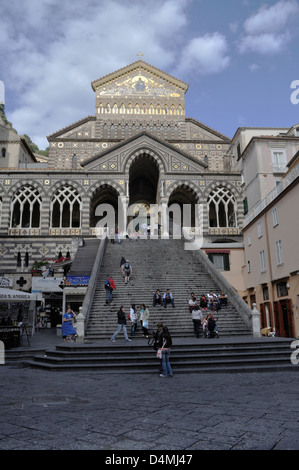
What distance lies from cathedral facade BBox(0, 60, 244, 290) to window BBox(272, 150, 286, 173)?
16.1 feet

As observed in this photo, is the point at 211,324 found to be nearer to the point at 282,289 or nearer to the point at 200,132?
the point at 282,289

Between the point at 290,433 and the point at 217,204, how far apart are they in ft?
107

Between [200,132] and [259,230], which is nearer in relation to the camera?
[259,230]

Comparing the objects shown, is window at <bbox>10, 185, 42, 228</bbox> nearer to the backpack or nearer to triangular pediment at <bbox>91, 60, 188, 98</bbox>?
triangular pediment at <bbox>91, 60, 188, 98</bbox>

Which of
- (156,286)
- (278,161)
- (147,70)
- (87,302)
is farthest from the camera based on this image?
(147,70)

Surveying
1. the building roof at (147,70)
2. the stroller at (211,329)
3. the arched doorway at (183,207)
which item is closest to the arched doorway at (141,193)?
the arched doorway at (183,207)

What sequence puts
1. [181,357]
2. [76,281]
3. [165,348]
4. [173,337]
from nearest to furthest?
[165,348] → [181,357] → [173,337] → [76,281]

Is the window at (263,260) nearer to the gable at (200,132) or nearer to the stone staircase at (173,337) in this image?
the stone staircase at (173,337)

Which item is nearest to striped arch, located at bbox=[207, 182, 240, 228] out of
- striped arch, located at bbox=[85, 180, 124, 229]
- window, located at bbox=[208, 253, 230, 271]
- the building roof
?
window, located at bbox=[208, 253, 230, 271]

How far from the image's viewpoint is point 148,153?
37.5 meters

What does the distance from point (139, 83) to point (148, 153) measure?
43.9 feet

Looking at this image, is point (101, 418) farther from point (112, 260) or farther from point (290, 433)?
point (112, 260)

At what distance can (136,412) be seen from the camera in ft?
20.3

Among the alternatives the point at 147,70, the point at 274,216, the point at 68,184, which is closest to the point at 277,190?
the point at 274,216
